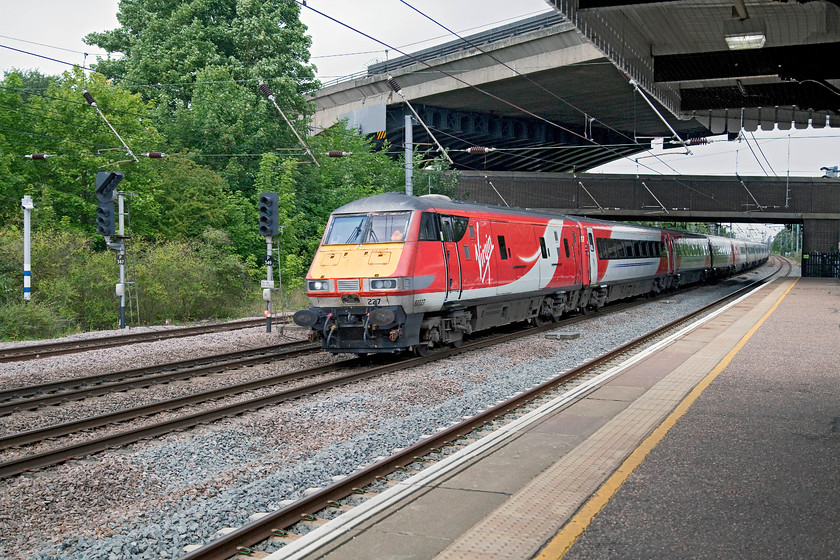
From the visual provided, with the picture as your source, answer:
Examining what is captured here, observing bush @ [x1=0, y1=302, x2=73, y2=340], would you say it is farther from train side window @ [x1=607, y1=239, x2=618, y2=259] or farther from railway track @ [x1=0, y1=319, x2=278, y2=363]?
train side window @ [x1=607, y1=239, x2=618, y2=259]

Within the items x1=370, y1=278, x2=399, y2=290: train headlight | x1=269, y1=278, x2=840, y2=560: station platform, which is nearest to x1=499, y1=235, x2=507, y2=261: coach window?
x1=370, y1=278, x2=399, y2=290: train headlight

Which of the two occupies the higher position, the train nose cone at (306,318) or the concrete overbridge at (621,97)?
the concrete overbridge at (621,97)

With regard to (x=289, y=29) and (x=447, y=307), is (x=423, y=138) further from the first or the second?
(x=447, y=307)

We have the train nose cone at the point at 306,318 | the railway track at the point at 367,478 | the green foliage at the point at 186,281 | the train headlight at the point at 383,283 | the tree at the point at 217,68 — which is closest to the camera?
the railway track at the point at 367,478

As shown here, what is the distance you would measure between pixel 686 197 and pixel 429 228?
132ft

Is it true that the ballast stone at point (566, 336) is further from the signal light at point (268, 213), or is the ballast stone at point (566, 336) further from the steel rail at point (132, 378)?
the signal light at point (268, 213)

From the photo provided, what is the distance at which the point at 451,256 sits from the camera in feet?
50.6

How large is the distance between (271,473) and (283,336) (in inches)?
471

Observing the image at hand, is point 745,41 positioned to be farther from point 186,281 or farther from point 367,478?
point 186,281

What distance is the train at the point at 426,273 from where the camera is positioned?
14000 mm

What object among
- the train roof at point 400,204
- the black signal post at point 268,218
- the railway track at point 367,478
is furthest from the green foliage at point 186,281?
the railway track at point 367,478

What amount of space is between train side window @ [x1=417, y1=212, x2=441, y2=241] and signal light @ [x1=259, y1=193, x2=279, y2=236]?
20.0 ft

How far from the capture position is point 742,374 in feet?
39.4

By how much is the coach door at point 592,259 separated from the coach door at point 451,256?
31.5 feet
